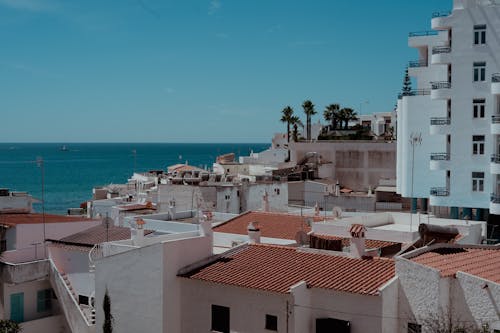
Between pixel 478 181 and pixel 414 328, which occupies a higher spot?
pixel 478 181

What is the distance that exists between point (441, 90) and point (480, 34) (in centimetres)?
378

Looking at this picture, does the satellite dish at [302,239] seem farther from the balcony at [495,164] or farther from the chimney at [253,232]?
the balcony at [495,164]

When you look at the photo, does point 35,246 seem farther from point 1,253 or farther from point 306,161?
point 306,161

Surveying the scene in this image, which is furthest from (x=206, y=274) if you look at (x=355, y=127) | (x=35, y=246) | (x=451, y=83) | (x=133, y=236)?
(x=355, y=127)

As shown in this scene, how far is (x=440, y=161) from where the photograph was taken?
37281 millimetres

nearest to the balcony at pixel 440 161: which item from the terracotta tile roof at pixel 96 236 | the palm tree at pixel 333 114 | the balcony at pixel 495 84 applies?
the balcony at pixel 495 84

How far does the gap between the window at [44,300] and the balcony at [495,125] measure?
2501 cm

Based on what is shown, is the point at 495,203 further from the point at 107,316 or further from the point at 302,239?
the point at 107,316

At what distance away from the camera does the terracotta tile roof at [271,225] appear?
30391mm

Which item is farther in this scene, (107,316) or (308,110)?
(308,110)

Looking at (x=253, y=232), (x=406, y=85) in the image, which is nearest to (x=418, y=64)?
(x=406, y=85)

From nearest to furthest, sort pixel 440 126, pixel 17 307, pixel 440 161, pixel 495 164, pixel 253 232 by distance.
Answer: pixel 253 232
pixel 17 307
pixel 495 164
pixel 440 126
pixel 440 161

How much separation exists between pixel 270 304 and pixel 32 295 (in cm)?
1331

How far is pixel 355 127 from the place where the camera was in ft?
283
